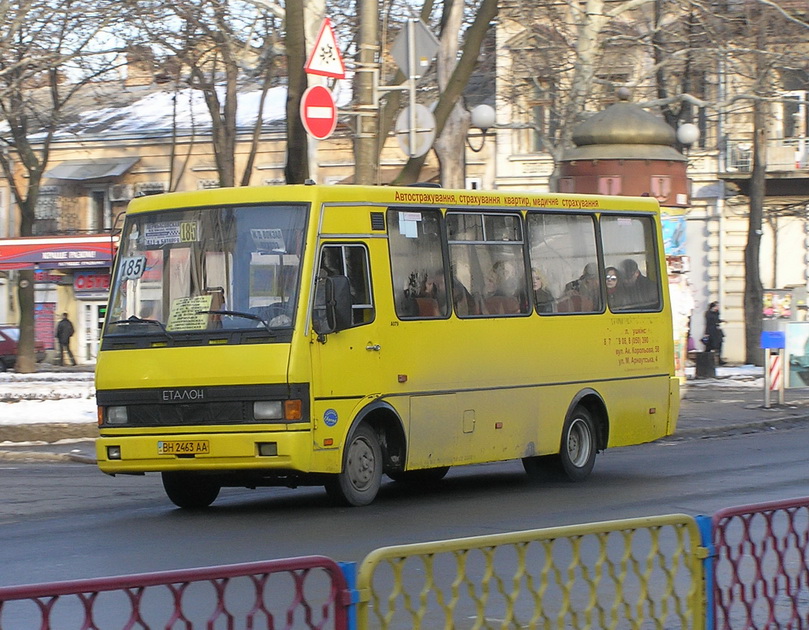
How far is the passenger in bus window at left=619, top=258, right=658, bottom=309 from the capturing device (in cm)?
1527

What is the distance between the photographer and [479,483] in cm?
1458

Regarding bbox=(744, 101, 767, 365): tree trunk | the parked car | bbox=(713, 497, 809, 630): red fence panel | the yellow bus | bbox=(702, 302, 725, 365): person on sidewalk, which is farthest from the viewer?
the parked car

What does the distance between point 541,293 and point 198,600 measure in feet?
32.6

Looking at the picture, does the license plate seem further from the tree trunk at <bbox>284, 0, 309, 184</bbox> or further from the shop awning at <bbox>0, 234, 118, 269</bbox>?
the shop awning at <bbox>0, 234, 118, 269</bbox>

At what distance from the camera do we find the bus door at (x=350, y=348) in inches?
455

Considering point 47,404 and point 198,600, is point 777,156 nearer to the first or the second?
point 47,404

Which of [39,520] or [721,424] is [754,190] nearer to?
[721,424]

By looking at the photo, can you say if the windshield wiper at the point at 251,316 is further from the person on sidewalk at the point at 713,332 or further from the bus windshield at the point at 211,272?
the person on sidewalk at the point at 713,332

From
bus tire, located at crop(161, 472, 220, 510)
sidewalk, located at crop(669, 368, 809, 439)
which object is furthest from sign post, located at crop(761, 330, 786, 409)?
bus tire, located at crop(161, 472, 220, 510)

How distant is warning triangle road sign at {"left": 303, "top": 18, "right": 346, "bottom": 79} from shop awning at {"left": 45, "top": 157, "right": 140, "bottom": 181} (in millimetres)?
32630

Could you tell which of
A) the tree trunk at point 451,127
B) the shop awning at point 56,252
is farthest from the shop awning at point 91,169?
the tree trunk at point 451,127

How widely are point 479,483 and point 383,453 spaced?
245cm

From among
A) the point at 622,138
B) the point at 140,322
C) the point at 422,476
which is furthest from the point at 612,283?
the point at 622,138

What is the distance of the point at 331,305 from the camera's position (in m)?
11.5
